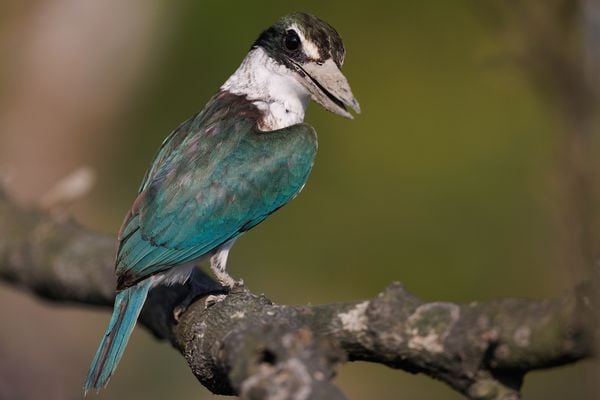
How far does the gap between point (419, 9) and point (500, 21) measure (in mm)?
3752

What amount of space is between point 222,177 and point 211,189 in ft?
0.21

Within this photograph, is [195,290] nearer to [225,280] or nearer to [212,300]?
[225,280]

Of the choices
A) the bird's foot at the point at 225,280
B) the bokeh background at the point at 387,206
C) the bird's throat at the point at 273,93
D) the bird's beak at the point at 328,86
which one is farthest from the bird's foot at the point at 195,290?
the bokeh background at the point at 387,206

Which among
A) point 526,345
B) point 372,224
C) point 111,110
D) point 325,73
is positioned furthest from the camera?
point 111,110

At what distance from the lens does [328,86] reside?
153 inches

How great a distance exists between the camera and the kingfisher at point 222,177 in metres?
3.57

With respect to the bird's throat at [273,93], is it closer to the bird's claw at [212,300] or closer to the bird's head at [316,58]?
the bird's head at [316,58]

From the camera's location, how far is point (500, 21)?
7.98ft

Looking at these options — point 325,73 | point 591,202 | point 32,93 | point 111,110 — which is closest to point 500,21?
point 591,202

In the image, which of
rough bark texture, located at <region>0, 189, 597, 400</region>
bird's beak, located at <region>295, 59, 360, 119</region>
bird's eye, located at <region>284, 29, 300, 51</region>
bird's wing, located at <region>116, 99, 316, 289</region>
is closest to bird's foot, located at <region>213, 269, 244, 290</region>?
bird's wing, located at <region>116, 99, 316, 289</region>

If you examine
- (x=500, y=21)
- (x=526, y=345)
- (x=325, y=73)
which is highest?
(x=500, y=21)

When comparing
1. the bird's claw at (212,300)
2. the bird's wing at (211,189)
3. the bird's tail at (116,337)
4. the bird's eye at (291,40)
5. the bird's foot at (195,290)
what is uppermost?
the bird's eye at (291,40)

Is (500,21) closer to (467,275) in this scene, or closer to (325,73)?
(325,73)

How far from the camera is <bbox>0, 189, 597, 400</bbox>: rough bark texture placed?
2.00 m
